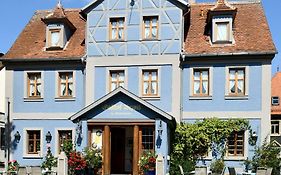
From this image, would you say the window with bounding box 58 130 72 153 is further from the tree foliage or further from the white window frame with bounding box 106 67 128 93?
the tree foliage

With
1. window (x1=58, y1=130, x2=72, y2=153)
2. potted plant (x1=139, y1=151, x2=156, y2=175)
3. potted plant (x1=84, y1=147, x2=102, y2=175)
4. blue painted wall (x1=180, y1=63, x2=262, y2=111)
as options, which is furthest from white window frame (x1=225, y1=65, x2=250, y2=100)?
window (x1=58, y1=130, x2=72, y2=153)

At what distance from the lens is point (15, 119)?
27.0m

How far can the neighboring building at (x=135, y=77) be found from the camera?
78.7 feet

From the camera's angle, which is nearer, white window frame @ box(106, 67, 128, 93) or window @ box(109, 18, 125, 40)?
white window frame @ box(106, 67, 128, 93)

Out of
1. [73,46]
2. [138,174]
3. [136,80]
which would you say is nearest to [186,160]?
[138,174]

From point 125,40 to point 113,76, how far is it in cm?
211

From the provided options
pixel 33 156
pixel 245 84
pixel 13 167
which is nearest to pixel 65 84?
pixel 33 156

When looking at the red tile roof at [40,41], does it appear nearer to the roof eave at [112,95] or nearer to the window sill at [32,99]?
the window sill at [32,99]

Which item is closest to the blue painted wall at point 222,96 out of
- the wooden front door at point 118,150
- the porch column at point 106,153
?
the wooden front door at point 118,150

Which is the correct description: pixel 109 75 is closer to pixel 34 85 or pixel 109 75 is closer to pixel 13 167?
pixel 34 85

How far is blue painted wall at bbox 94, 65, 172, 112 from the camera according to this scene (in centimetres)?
2511

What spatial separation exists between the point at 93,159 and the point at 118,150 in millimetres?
3081

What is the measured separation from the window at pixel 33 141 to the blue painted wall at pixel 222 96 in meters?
8.58

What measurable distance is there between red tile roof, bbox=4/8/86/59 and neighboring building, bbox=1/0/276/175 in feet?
0.33
